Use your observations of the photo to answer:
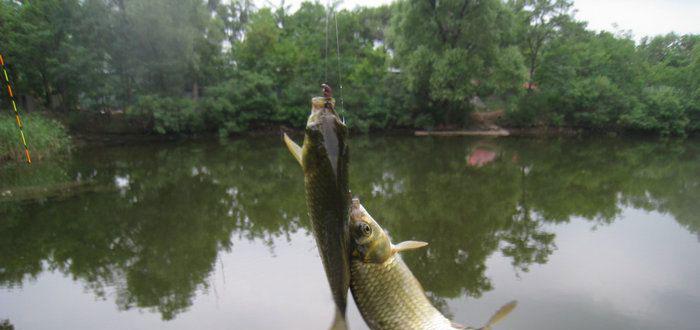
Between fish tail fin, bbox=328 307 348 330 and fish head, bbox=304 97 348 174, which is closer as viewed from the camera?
fish head, bbox=304 97 348 174

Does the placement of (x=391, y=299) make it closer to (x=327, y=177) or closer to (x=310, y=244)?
(x=327, y=177)

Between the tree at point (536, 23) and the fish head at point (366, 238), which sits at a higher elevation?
the tree at point (536, 23)

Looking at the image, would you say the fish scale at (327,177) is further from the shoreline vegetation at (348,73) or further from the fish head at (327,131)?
the shoreline vegetation at (348,73)

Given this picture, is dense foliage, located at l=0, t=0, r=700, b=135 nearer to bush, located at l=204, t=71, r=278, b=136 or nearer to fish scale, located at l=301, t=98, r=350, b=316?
bush, located at l=204, t=71, r=278, b=136

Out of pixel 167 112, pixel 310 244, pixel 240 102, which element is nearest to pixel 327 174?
pixel 310 244

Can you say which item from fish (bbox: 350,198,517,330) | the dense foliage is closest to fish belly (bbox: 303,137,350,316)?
fish (bbox: 350,198,517,330)

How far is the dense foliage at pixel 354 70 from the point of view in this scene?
21.2 meters

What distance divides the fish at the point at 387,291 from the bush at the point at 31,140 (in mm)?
15357

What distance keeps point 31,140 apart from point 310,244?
12.1 meters

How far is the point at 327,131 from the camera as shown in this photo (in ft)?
4.43

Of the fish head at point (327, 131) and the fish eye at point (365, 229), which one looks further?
the fish eye at point (365, 229)

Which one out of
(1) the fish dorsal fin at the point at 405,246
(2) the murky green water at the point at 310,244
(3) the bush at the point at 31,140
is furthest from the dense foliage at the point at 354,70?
(1) the fish dorsal fin at the point at 405,246

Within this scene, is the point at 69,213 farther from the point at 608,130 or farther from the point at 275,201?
the point at 608,130

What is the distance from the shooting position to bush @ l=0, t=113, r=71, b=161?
43.7 ft
